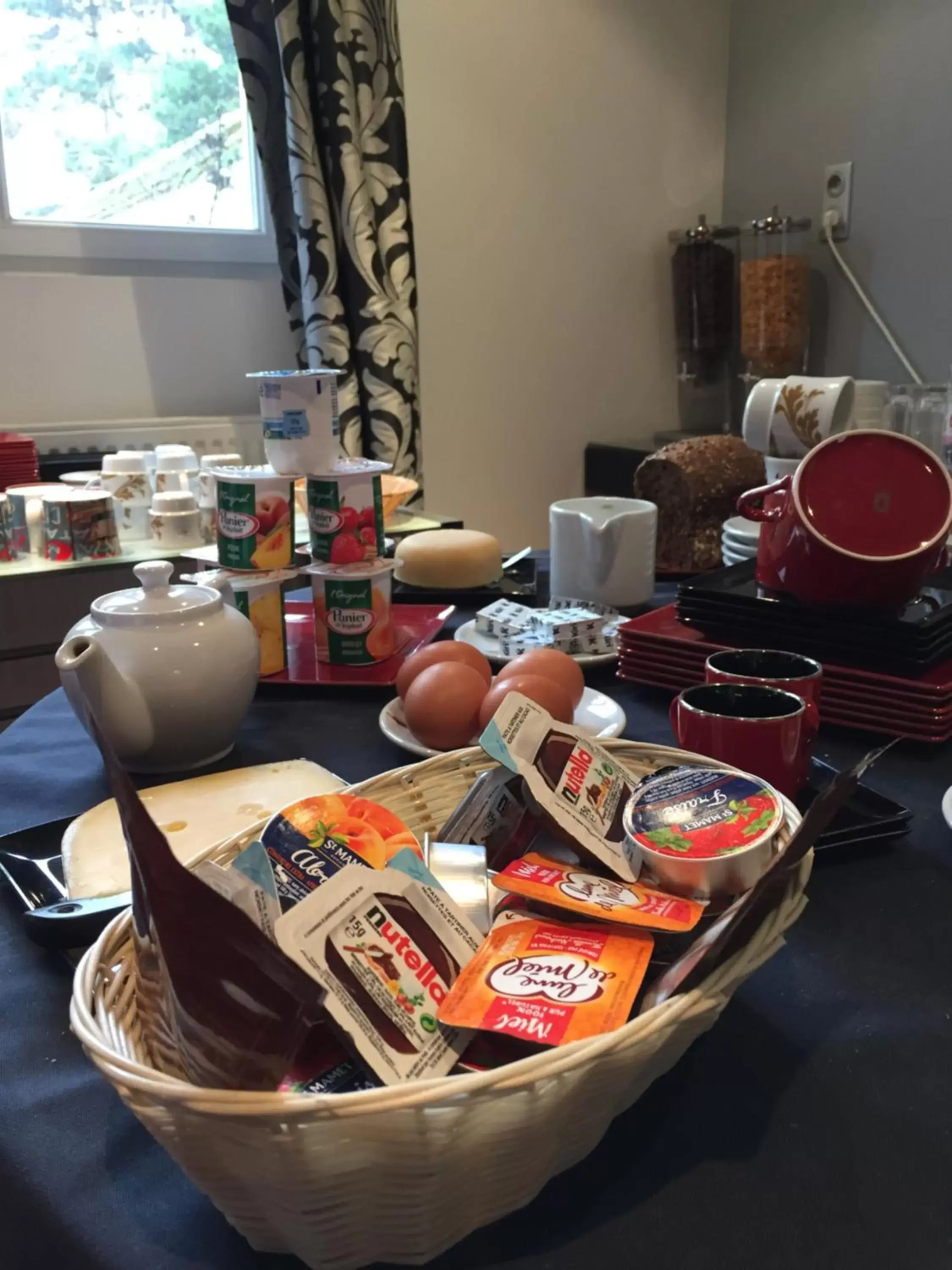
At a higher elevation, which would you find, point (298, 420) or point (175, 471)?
point (298, 420)

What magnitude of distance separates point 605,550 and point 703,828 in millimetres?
711

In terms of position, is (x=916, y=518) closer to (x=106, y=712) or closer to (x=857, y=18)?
(x=106, y=712)

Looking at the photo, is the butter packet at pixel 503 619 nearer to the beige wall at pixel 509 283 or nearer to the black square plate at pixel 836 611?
the black square plate at pixel 836 611

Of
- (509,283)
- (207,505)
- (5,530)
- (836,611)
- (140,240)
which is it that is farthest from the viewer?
(509,283)

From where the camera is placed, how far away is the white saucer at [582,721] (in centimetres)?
82

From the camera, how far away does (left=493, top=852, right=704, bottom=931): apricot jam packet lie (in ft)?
1.43

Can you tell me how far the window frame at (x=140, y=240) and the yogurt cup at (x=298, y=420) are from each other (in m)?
1.38

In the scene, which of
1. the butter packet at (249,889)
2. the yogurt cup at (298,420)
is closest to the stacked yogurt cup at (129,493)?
the yogurt cup at (298,420)

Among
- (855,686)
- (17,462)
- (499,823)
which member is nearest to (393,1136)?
(499,823)

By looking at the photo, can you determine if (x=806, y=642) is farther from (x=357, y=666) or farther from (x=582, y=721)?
(x=357, y=666)

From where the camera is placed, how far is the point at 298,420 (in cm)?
101

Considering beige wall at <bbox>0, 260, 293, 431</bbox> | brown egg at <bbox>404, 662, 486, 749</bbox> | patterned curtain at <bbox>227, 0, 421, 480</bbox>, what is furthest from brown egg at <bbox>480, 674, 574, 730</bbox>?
beige wall at <bbox>0, 260, 293, 431</bbox>

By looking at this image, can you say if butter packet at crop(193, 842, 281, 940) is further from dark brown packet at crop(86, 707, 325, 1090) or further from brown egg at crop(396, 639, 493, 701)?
brown egg at crop(396, 639, 493, 701)

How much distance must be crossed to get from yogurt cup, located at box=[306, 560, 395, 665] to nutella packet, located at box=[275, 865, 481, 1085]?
619mm
